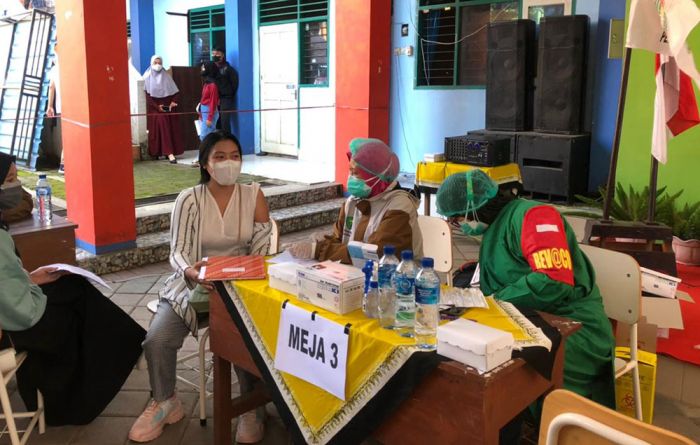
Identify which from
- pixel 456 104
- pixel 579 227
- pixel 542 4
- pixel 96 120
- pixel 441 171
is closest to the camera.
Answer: pixel 579 227

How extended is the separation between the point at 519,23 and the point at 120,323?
5.73m

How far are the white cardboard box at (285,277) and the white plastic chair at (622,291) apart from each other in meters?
1.19

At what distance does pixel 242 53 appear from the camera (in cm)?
978

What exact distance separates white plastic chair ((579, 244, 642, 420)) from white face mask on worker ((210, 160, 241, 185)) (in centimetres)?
155

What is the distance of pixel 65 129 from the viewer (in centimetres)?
498

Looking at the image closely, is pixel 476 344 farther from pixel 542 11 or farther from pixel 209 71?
pixel 209 71

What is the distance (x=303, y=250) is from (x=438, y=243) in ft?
2.33

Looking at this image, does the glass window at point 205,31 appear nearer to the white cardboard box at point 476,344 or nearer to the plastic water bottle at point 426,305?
the plastic water bottle at point 426,305

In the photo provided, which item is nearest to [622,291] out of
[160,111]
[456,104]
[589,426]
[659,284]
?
[659,284]

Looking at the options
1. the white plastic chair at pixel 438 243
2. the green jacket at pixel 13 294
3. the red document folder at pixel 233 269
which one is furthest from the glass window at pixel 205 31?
the green jacket at pixel 13 294

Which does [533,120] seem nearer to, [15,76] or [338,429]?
[338,429]

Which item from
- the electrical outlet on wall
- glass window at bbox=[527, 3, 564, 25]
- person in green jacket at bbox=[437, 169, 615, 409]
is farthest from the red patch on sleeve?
the electrical outlet on wall

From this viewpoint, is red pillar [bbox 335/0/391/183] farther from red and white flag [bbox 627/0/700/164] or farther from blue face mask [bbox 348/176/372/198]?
blue face mask [bbox 348/176/372/198]

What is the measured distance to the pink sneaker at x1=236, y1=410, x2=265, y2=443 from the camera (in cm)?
260
